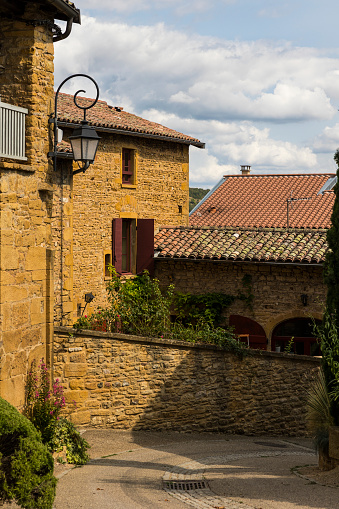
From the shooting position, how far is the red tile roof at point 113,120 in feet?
61.4

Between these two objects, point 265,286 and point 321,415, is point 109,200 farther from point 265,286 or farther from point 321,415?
point 321,415

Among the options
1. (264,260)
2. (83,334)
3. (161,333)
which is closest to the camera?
(83,334)

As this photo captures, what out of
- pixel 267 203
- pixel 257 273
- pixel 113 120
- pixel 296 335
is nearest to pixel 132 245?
pixel 113 120

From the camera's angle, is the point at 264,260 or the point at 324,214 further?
the point at 324,214

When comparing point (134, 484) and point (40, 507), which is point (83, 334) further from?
point (40, 507)

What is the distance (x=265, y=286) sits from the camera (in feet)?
58.7

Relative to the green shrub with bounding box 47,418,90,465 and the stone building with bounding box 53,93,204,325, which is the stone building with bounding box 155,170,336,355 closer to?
the stone building with bounding box 53,93,204,325

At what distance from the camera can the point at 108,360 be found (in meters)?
13.1

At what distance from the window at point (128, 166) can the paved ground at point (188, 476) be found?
9485 millimetres

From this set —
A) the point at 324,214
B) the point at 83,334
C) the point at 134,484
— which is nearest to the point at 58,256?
the point at 83,334

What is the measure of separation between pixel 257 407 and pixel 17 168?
7694 millimetres

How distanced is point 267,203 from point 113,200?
314 inches

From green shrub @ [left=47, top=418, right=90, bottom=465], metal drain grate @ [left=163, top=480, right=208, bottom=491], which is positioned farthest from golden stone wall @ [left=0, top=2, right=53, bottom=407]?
metal drain grate @ [left=163, top=480, right=208, bottom=491]

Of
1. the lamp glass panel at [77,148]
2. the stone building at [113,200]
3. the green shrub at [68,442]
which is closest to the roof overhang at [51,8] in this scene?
the lamp glass panel at [77,148]
